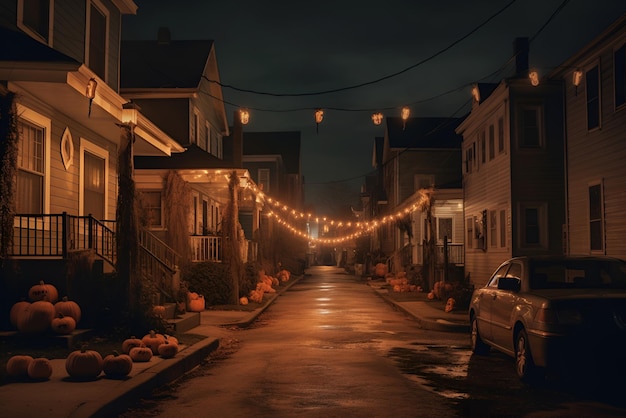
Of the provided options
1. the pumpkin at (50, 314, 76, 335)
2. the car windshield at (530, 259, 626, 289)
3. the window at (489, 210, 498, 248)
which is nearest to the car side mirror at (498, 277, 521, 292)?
the car windshield at (530, 259, 626, 289)

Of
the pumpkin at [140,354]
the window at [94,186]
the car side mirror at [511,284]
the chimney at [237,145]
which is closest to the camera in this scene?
the car side mirror at [511,284]

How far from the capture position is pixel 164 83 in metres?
31.0

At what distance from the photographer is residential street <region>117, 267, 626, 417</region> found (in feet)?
27.5

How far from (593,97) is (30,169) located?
46.2 feet

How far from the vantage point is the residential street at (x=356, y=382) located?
8.39 m

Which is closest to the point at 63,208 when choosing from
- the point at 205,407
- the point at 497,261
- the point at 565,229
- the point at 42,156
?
the point at 42,156

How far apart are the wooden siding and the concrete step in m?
10.3

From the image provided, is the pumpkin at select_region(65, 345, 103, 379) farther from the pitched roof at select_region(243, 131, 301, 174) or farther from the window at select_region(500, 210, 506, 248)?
the pitched roof at select_region(243, 131, 301, 174)

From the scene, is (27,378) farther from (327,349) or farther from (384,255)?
(384,255)

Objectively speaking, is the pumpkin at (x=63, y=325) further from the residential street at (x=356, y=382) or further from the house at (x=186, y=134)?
the house at (x=186, y=134)

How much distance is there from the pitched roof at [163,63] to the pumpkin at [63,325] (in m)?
19.5

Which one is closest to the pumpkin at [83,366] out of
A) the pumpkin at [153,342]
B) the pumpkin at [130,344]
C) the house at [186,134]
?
the pumpkin at [130,344]

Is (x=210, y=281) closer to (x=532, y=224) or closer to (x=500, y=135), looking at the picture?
(x=532, y=224)

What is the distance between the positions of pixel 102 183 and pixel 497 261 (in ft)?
46.2
